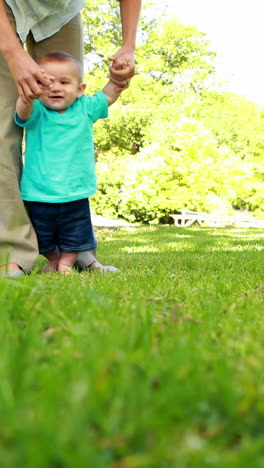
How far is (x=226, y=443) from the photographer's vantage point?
0.69 metres

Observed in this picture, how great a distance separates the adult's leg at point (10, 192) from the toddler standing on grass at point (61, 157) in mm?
82

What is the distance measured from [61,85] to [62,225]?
32.1 inches

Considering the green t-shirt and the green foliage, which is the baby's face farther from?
the green foliage

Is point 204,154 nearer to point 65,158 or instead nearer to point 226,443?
point 65,158

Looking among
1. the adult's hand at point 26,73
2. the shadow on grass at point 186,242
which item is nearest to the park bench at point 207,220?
the shadow on grass at point 186,242

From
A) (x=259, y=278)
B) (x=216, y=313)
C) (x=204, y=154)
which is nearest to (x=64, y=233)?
(x=259, y=278)

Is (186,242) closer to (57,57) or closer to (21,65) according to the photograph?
(57,57)

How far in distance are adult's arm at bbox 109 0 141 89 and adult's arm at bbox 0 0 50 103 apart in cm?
54

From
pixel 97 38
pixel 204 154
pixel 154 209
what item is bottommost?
pixel 154 209

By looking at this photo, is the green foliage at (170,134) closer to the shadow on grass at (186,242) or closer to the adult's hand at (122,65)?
the shadow on grass at (186,242)

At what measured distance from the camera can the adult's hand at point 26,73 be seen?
265 cm

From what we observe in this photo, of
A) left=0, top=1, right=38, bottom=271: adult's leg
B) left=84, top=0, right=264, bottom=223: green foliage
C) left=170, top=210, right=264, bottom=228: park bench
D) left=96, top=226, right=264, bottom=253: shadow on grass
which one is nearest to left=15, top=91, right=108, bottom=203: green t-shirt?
left=0, top=1, right=38, bottom=271: adult's leg

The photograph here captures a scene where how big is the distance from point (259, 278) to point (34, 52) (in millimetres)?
2006

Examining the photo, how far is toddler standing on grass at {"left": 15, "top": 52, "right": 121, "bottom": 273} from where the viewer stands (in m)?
3.13
